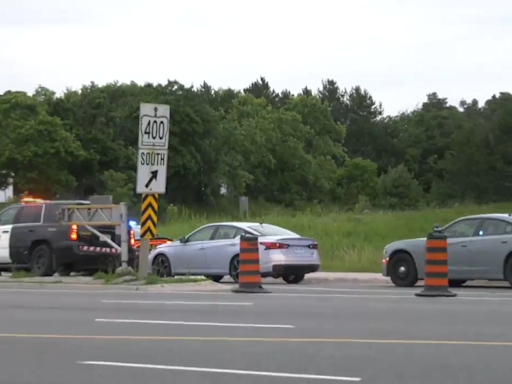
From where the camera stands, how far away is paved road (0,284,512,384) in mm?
8914

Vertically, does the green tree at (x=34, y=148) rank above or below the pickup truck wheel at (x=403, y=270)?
above

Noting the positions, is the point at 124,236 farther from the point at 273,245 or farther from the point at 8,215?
the point at 8,215

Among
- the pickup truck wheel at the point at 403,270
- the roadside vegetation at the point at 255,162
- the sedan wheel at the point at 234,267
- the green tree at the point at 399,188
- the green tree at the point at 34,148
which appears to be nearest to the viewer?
the pickup truck wheel at the point at 403,270

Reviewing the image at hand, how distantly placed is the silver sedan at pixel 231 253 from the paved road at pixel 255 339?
13.7 ft

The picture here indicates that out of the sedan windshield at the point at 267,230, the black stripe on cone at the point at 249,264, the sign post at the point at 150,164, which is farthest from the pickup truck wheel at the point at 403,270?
the sign post at the point at 150,164

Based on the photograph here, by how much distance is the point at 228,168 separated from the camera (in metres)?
71.8

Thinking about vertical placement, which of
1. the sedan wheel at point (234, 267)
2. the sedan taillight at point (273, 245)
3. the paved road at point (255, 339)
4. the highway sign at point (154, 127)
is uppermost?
the highway sign at point (154, 127)

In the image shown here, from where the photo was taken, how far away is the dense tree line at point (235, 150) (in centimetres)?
6078

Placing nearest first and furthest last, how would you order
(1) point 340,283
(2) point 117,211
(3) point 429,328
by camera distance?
1. (3) point 429,328
2. (2) point 117,211
3. (1) point 340,283

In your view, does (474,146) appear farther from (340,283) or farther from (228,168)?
(340,283)

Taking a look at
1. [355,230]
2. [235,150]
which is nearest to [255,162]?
[235,150]

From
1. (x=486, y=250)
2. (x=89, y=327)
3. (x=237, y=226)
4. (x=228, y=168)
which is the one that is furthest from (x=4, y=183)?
(x=89, y=327)

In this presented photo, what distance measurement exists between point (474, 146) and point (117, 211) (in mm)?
54536

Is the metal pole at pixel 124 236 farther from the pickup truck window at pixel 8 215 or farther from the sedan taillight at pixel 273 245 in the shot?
the pickup truck window at pixel 8 215
